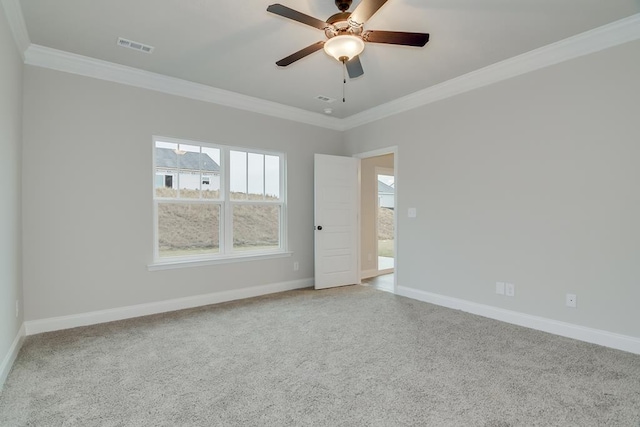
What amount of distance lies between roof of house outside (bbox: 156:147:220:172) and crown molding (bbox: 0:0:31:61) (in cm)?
140

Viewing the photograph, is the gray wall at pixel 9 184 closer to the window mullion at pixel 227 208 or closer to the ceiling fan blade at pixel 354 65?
the window mullion at pixel 227 208

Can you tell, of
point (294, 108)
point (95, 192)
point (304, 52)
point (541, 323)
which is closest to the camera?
point (304, 52)

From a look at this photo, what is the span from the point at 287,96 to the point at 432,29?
2.10 meters

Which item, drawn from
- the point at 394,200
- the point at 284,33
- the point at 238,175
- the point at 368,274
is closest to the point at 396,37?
the point at 284,33

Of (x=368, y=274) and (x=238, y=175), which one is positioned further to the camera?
(x=368, y=274)

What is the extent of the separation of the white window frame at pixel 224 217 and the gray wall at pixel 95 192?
0.27ft

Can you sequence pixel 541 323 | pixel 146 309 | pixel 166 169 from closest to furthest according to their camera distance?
pixel 541 323 → pixel 146 309 → pixel 166 169

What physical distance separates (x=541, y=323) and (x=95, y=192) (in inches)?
184

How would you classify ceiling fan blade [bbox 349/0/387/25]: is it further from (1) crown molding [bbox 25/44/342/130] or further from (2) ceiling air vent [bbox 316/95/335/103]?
(1) crown molding [bbox 25/44/342/130]

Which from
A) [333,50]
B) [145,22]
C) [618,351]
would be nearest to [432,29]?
[333,50]

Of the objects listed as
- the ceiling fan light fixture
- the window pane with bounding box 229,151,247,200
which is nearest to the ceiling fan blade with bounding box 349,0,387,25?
the ceiling fan light fixture

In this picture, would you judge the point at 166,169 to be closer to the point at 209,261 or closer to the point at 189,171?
the point at 189,171

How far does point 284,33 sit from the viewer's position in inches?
112

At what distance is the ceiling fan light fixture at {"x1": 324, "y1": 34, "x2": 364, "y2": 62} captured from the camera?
2215 millimetres
